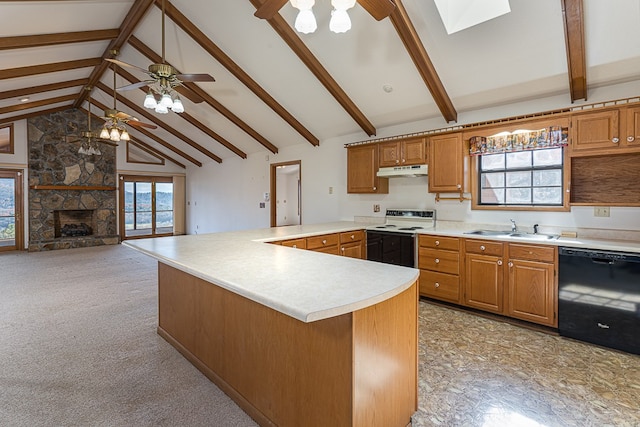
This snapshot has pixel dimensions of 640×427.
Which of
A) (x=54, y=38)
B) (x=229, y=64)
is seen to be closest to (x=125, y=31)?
(x=54, y=38)

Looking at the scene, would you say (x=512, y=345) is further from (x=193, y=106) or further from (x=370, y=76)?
(x=193, y=106)

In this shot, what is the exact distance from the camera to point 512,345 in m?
2.75

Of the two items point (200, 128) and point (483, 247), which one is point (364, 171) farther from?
point (200, 128)

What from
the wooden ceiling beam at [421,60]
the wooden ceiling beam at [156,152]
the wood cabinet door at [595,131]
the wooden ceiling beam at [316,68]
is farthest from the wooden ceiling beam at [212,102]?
the wooden ceiling beam at [156,152]

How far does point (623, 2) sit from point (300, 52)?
295 cm

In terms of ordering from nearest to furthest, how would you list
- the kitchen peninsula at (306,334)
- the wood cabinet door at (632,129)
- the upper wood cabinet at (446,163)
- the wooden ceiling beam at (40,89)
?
1. the kitchen peninsula at (306,334)
2. the wood cabinet door at (632,129)
3. the upper wood cabinet at (446,163)
4. the wooden ceiling beam at (40,89)

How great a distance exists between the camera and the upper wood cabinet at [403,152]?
13.5 feet

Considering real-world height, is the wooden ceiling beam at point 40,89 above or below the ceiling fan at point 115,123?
above

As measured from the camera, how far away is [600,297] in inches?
106

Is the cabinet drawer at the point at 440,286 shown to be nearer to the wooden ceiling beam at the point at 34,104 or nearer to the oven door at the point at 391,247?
the oven door at the point at 391,247

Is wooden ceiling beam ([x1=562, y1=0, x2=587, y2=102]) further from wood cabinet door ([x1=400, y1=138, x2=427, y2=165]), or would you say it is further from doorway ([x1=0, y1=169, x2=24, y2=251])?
doorway ([x1=0, y1=169, x2=24, y2=251])

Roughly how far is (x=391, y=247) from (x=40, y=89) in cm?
681

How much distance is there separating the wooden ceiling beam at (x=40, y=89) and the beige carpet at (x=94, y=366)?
3.28 m

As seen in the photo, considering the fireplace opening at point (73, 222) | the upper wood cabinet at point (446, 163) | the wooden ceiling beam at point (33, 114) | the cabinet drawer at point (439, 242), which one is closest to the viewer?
the cabinet drawer at point (439, 242)
